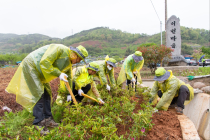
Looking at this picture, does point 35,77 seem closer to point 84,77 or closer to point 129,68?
point 84,77

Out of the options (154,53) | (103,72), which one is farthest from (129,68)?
(154,53)

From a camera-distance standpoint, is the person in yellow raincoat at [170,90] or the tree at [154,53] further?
the tree at [154,53]

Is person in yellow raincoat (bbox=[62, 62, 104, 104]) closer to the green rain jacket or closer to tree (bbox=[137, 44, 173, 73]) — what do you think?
the green rain jacket

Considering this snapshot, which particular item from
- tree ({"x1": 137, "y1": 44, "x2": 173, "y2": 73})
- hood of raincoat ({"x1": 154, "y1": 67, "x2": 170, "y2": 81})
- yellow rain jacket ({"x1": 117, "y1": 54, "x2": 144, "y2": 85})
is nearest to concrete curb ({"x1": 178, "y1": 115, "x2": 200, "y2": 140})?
hood of raincoat ({"x1": 154, "y1": 67, "x2": 170, "y2": 81})

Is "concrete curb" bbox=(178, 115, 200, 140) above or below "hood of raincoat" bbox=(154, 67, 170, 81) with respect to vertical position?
below

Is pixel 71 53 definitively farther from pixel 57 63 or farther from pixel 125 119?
pixel 125 119

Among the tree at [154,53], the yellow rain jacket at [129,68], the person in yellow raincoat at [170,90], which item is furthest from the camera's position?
the tree at [154,53]

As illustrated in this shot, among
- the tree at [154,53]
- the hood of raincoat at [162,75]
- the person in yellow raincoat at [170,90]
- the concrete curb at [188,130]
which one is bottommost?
the concrete curb at [188,130]

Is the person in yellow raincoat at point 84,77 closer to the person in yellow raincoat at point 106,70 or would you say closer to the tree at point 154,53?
the person in yellow raincoat at point 106,70

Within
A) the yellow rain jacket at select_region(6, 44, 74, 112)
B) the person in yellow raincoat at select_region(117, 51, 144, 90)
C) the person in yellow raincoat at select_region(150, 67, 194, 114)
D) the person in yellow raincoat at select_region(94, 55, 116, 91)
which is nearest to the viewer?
the yellow rain jacket at select_region(6, 44, 74, 112)

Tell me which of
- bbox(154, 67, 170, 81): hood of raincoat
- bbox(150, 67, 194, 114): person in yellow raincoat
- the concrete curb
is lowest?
the concrete curb

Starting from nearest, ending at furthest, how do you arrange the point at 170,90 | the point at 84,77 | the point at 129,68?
the point at 170,90 < the point at 84,77 < the point at 129,68

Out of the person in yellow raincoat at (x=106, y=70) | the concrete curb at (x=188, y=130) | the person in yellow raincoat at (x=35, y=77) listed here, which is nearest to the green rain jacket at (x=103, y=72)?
the person in yellow raincoat at (x=106, y=70)

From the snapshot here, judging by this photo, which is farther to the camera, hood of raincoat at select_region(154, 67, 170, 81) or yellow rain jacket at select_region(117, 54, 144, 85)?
yellow rain jacket at select_region(117, 54, 144, 85)
